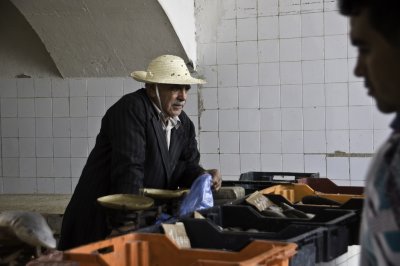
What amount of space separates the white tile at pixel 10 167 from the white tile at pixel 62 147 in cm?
45

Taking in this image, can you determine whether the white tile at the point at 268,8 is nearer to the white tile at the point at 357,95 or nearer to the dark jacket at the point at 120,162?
the white tile at the point at 357,95

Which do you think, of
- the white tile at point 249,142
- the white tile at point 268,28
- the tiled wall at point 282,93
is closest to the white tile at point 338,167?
the tiled wall at point 282,93

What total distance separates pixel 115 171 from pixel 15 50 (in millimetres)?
3240

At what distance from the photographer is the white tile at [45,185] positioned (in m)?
6.36

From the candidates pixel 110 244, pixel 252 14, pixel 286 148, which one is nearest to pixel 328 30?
pixel 252 14

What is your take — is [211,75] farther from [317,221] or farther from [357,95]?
[317,221]

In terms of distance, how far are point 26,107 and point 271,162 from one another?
7.99ft

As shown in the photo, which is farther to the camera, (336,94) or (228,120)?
(228,120)

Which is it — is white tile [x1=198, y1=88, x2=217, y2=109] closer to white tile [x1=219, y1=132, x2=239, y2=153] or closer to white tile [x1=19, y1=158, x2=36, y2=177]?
white tile [x1=219, y1=132, x2=239, y2=153]

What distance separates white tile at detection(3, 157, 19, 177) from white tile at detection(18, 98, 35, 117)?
0.47 m

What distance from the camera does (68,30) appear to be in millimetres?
5879

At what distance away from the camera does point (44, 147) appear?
6.36m

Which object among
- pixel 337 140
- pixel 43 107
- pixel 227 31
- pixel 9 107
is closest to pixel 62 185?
pixel 43 107

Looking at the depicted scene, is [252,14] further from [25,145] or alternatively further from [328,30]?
[25,145]
